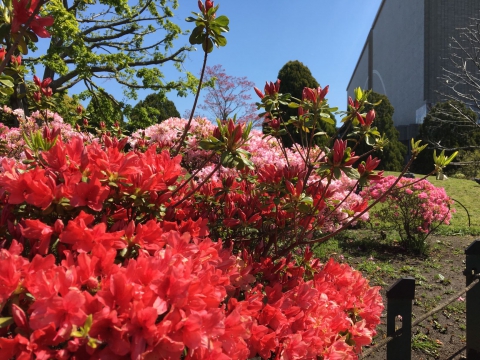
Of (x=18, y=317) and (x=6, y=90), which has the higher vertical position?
(x=6, y=90)

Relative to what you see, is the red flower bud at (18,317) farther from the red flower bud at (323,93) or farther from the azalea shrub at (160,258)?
the red flower bud at (323,93)

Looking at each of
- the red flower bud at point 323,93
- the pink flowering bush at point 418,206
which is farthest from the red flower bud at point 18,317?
the pink flowering bush at point 418,206

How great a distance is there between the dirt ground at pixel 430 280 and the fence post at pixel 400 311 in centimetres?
150

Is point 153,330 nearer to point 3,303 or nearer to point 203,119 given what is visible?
point 3,303

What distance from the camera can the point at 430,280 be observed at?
483 centimetres

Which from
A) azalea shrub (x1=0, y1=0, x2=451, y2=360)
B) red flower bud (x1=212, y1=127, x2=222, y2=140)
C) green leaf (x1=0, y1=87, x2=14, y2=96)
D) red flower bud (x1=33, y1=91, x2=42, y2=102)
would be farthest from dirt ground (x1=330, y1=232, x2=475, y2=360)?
red flower bud (x1=33, y1=91, x2=42, y2=102)

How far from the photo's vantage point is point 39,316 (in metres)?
0.67

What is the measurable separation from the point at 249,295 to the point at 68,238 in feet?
2.01

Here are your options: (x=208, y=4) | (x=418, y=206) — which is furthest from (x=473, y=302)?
(x=418, y=206)

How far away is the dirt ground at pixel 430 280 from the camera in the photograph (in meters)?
3.23

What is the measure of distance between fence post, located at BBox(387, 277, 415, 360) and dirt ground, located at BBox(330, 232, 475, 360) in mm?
1504

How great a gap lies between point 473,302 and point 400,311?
3.61ft

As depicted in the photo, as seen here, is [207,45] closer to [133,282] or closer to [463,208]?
[133,282]

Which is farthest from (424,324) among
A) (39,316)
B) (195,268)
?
(39,316)
